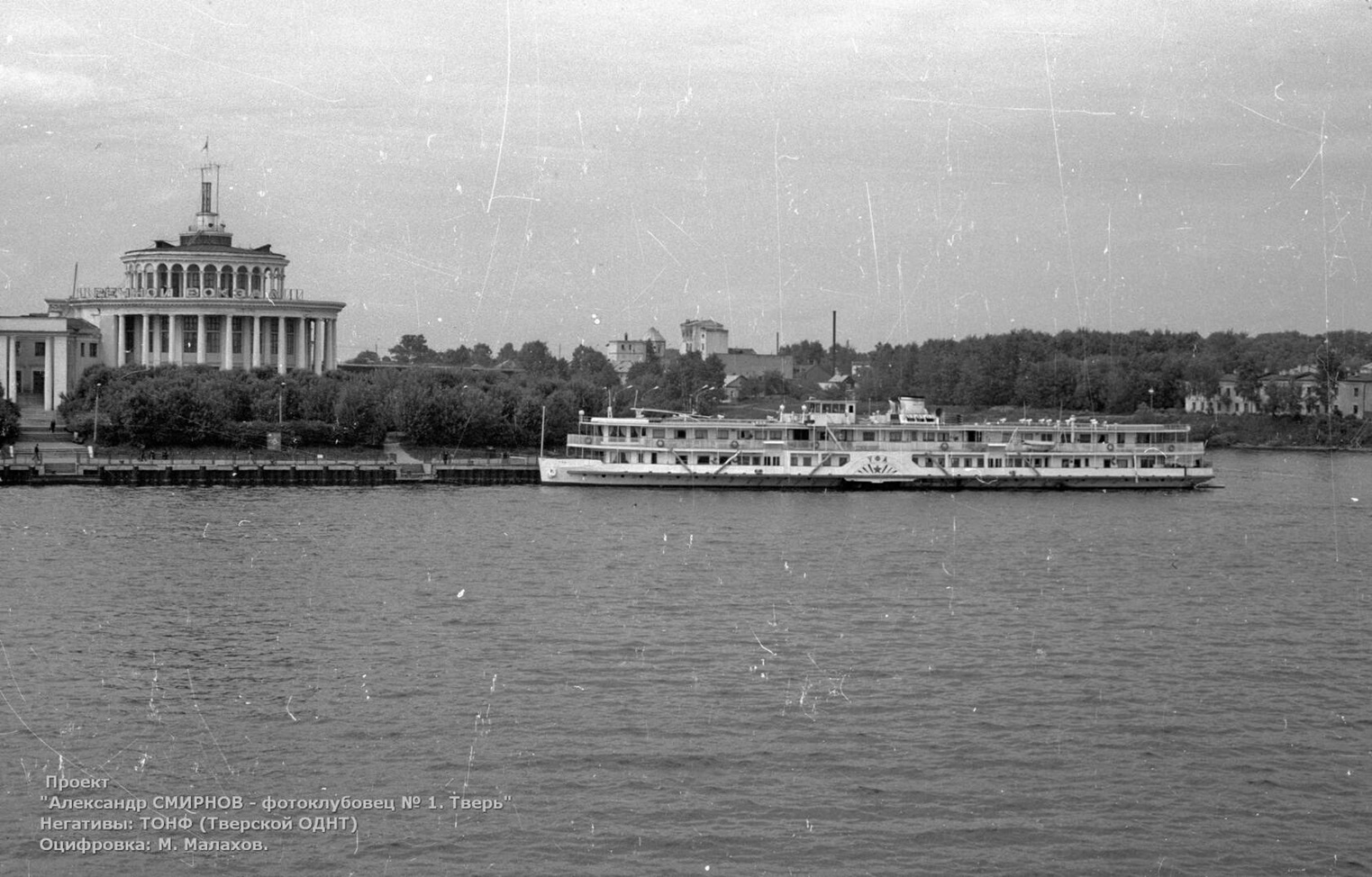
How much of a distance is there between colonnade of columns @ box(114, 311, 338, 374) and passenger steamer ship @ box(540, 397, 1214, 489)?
965 inches

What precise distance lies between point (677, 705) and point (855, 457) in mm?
36910

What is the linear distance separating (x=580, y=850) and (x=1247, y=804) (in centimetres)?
722

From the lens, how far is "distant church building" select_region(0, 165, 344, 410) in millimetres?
74438

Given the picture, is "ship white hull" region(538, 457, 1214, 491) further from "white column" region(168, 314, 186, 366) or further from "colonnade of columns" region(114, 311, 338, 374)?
"white column" region(168, 314, 186, 366)

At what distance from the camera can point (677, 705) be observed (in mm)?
21969

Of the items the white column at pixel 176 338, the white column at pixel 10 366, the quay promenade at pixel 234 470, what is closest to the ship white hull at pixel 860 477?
the quay promenade at pixel 234 470

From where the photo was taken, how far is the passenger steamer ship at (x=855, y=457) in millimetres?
57688

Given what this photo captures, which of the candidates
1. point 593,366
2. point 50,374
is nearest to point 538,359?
point 593,366

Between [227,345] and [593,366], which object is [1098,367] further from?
[227,345]

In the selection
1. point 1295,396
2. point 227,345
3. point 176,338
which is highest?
point 176,338

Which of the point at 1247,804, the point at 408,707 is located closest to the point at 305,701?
the point at 408,707

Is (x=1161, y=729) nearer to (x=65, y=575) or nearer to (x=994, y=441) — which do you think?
(x=65, y=575)

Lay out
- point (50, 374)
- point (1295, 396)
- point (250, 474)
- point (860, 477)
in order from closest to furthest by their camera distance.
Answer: point (250, 474) → point (860, 477) → point (50, 374) → point (1295, 396)

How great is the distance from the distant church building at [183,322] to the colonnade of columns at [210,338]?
1.6 inches
